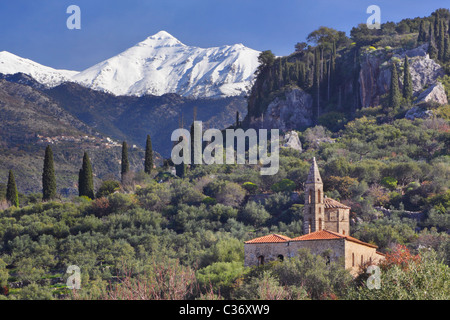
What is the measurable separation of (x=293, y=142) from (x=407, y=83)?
524 inches

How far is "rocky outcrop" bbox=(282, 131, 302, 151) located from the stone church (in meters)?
30.9

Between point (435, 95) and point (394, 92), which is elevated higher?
point (394, 92)

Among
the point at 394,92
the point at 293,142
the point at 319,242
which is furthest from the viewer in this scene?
the point at 394,92

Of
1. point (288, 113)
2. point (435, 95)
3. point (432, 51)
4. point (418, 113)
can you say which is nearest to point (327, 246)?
point (418, 113)

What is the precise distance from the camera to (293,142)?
251ft

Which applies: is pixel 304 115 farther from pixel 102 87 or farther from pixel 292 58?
pixel 102 87

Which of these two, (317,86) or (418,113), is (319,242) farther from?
(317,86)

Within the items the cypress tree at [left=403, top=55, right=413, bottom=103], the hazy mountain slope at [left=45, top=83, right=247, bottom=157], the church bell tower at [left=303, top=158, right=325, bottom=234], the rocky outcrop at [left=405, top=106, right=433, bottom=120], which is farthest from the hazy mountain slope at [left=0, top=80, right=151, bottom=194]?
the church bell tower at [left=303, top=158, right=325, bottom=234]

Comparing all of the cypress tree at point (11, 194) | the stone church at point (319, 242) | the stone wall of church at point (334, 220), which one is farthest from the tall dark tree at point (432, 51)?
the cypress tree at point (11, 194)

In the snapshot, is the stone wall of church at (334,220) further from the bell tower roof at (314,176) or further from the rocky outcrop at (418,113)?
the rocky outcrop at (418,113)

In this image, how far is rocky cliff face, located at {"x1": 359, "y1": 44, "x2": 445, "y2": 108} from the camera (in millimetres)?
80750

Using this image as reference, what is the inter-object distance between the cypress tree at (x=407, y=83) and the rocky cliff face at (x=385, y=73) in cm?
148
